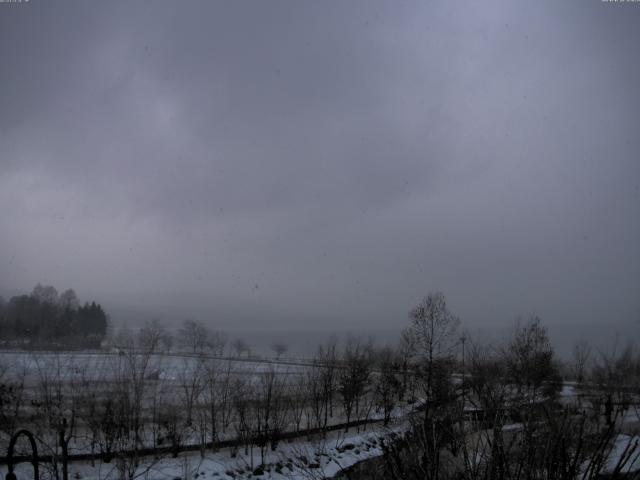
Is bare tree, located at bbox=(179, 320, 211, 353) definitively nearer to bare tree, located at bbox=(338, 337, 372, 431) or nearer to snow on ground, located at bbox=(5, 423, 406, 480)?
bare tree, located at bbox=(338, 337, 372, 431)

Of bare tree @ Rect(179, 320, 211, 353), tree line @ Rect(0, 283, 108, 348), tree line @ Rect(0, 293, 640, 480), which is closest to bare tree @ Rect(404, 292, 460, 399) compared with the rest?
tree line @ Rect(0, 293, 640, 480)

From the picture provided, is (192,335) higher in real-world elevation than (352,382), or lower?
lower

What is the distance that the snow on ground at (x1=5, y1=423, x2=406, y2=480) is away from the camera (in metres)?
18.2

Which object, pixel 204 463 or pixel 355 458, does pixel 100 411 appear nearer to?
pixel 204 463

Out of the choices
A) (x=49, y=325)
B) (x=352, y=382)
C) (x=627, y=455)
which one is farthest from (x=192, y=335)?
(x=627, y=455)

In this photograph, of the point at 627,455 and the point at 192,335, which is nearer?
the point at 627,455

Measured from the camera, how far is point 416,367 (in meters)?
37.8

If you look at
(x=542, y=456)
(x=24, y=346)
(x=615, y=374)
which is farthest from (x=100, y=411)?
(x=24, y=346)

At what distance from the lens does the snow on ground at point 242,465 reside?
59.7 ft

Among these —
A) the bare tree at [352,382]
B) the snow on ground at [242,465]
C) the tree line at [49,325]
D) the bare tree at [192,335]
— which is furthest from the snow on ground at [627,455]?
the bare tree at [192,335]

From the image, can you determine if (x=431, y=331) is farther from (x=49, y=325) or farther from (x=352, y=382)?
(x=49, y=325)

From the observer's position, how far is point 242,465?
20.4m

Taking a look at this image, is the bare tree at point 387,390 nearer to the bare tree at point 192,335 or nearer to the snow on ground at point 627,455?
the snow on ground at point 627,455

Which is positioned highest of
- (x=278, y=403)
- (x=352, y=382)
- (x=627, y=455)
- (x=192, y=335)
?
(x=627, y=455)
